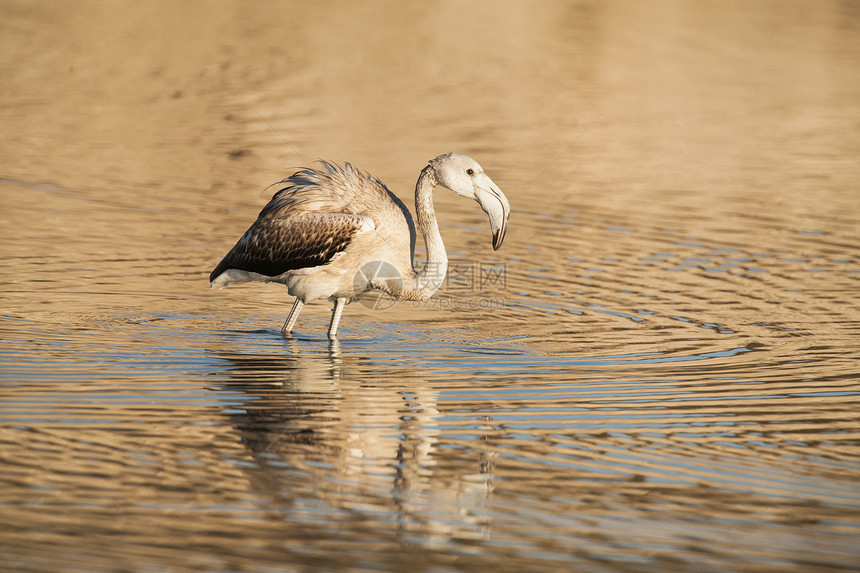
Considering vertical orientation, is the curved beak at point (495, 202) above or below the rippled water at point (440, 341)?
above

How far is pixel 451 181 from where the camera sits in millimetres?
9516

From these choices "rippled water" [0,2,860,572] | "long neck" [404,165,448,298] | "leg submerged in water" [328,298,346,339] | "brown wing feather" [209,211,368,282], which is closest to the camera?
"rippled water" [0,2,860,572]

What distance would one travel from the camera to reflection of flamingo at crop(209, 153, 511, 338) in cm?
946

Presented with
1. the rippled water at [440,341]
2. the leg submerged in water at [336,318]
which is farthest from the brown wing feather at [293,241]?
the rippled water at [440,341]

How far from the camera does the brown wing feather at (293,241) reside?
9.40 meters

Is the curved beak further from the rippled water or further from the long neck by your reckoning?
the rippled water

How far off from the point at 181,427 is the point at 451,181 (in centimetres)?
345

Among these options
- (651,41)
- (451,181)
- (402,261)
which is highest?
(651,41)

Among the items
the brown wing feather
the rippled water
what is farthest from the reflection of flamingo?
the rippled water

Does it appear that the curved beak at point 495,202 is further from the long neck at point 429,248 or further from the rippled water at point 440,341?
the rippled water at point 440,341

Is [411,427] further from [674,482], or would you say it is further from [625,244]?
[625,244]

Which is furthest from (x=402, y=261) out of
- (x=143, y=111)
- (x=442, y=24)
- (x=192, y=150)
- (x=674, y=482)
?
(x=442, y=24)

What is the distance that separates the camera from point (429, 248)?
9.73m

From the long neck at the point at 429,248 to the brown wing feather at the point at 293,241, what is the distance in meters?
0.59
